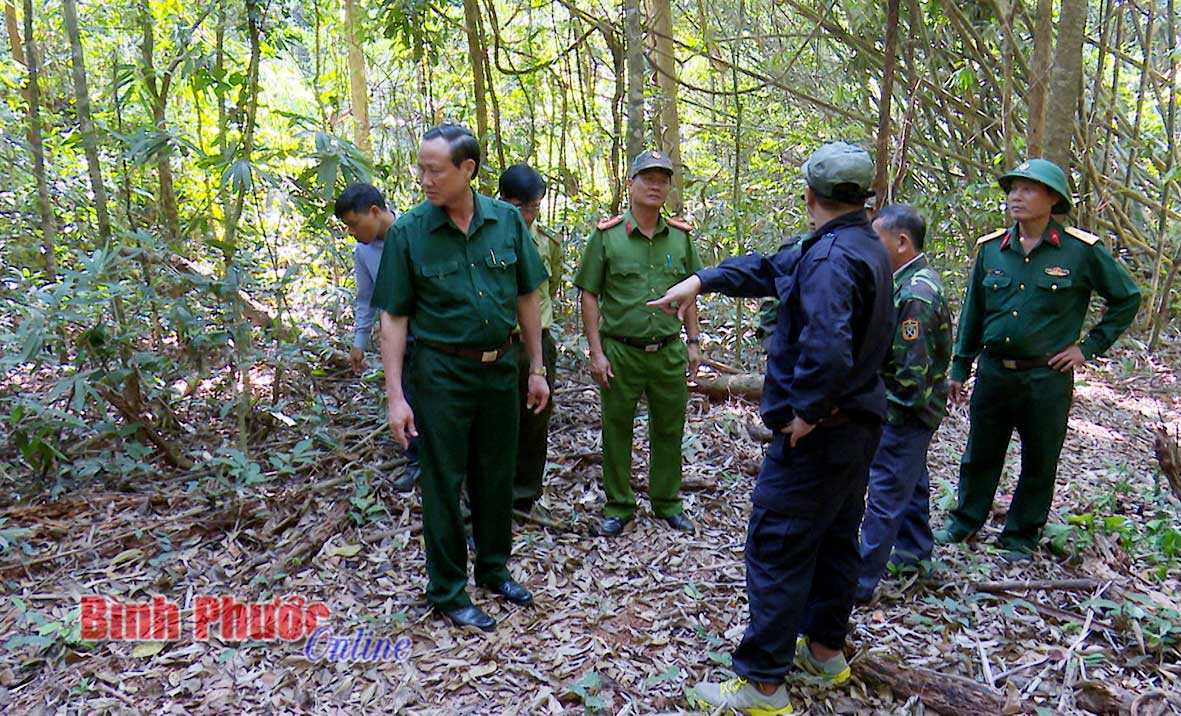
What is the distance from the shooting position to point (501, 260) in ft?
9.65

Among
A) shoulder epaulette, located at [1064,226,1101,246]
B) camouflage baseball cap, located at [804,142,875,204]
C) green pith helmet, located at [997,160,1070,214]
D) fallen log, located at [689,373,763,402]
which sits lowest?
fallen log, located at [689,373,763,402]

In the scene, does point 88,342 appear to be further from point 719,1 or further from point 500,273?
point 719,1

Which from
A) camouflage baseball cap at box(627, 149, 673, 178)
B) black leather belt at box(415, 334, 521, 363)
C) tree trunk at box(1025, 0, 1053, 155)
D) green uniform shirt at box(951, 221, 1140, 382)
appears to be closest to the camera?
black leather belt at box(415, 334, 521, 363)

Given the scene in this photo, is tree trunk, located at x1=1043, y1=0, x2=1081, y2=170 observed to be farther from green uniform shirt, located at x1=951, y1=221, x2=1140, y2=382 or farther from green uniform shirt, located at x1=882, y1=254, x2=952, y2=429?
green uniform shirt, located at x1=882, y1=254, x2=952, y2=429

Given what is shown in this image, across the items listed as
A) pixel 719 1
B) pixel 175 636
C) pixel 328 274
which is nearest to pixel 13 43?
pixel 328 274

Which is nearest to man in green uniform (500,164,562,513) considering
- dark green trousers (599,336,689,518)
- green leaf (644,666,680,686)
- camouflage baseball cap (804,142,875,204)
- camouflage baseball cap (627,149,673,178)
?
dark green trousers (599,336,689,518)

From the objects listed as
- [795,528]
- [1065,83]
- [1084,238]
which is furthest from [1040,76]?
[795,528]

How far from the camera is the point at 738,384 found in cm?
555

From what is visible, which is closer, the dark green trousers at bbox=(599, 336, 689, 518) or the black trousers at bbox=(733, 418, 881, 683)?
the black trousers at bbox=(733, 418, 881, 683)

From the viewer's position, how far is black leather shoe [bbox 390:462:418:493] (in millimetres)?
3998

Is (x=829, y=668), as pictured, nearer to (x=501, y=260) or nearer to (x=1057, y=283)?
(x=501, y=260)

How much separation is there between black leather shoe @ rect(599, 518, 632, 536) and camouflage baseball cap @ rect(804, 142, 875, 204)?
2024 mm

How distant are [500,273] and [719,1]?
8.53 meters

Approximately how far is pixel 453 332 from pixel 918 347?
175 cm
